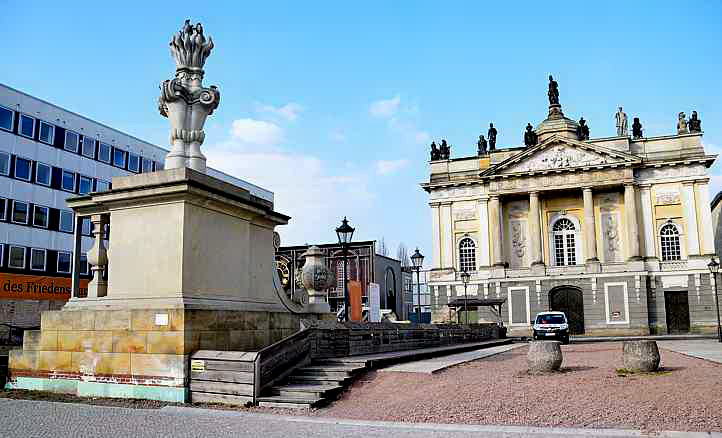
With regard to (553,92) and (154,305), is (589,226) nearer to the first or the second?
(553,92)

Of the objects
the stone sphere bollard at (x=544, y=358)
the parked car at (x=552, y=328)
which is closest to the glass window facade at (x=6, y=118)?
the parked car at (x=552, y=328)

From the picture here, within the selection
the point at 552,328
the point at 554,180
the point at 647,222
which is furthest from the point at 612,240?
the point at 552,328

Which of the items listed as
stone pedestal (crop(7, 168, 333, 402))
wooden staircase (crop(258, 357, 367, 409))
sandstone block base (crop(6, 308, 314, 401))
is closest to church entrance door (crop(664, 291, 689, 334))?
wooden staircase (crop(258, 357, 367, 409))

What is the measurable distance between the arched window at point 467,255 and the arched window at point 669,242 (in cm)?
1599

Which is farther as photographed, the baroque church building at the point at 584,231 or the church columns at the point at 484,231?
the church columns at the point at 484,231

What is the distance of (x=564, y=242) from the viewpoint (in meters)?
57.6

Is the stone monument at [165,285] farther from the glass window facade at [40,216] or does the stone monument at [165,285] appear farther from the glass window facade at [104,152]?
the glass window facade at [104,152]

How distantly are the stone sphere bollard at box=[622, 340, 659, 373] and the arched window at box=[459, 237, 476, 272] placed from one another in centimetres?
4649

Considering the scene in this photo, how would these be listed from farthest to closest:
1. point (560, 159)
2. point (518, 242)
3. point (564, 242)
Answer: point (518, 242), point (564, 242), point (560, 159)

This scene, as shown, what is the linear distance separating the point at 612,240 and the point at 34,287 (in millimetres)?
45187

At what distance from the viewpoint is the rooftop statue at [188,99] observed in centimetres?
1341

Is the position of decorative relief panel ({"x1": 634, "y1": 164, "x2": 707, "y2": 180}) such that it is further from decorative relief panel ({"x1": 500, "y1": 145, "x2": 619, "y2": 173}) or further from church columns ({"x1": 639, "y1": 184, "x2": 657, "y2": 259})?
decorative relief panel ({"x1": 500, "y1": 145, "x2": 619, "y2": 173})

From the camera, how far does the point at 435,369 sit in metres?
13.3

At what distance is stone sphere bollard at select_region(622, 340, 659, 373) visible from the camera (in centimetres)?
1295
